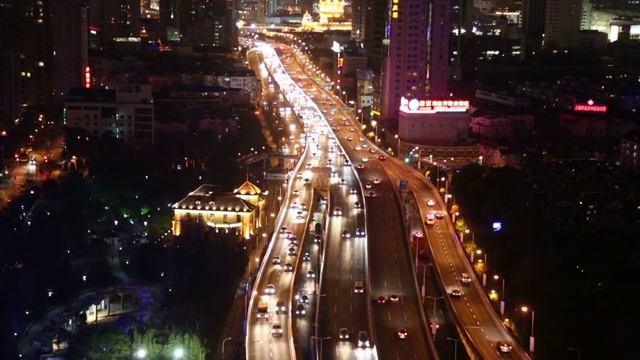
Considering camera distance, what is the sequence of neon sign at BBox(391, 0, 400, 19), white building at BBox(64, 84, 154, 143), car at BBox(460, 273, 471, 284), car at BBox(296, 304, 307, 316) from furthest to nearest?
neon sign at BBox(391, 0, 400, 19) → white building at BBox(64, 84, 154, 143) → car at BBox(460, 273, 471, 284) → car at BBox(296, 304, 307, 316)

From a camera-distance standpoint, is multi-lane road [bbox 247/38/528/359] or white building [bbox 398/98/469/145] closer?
multi-lane road [bbox 247/38/528/359]

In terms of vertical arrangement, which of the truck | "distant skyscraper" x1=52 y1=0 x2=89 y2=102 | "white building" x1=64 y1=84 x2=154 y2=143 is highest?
"distant skyscraper" x1=52 y1=0 x2=89 y2=102

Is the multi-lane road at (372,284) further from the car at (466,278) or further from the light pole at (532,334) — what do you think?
the light pole at (532,334)

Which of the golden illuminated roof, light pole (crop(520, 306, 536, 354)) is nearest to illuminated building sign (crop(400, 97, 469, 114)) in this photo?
the golden illuminated roof

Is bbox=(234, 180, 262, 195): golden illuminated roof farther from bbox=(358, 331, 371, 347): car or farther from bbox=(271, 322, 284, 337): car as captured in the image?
bbox=(358, 331, 371, 347): car

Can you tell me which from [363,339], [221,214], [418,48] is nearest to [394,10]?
[418,48]

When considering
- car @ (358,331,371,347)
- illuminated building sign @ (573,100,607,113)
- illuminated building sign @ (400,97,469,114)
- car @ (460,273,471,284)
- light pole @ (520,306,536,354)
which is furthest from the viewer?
illuminated building sign @ (573,100,607,113)

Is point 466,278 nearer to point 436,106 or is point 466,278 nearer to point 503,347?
point 503,347
